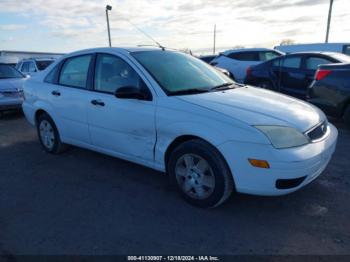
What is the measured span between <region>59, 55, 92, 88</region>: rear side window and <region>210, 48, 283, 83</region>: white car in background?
336 inches

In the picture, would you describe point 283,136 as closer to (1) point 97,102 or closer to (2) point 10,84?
(1) point 97,102

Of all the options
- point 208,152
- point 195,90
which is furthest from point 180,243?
point 195,90

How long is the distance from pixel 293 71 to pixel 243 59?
423 centimetres

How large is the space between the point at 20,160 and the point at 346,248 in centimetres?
462

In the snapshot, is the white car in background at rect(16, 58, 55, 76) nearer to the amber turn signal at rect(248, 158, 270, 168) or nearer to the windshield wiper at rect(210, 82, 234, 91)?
the windshield wiper at rect(210, 82, 234, 91)

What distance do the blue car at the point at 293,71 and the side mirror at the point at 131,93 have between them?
5969 mm

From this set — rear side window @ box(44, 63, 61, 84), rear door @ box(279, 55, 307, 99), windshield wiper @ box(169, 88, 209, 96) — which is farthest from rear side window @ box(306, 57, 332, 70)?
rear side window @ box(44, 63, 61, 84)

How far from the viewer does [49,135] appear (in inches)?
204

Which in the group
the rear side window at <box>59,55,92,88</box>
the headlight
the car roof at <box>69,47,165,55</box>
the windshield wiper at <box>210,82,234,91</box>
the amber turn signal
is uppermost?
the car roof at <box>69,47,165,55</box>

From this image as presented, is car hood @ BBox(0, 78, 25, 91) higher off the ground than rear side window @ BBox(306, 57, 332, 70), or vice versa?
rear side window @ BBox(306, 57, 332, 70)

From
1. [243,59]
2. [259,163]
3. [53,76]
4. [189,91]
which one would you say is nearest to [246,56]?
[243,59]

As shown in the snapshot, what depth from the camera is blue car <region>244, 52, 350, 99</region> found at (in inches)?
324

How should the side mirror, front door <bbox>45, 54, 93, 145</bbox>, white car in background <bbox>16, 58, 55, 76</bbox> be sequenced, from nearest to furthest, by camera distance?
the side mirror → front door <bbox>45, 54, 93, 145</bbox> → white car in background <bbox>16, 58, 55, 76</bbox>

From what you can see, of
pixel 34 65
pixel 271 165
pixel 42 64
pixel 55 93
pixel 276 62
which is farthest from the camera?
pixel 42 64
